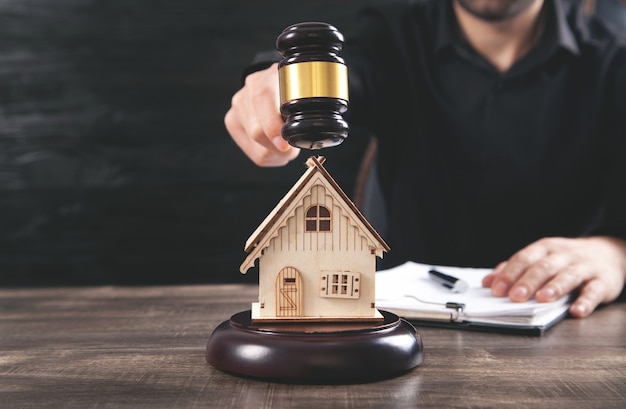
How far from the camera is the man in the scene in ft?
6.34

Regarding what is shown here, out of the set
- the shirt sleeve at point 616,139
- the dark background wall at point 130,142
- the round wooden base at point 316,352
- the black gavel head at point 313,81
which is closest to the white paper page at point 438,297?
the round wooden base at point 316,352

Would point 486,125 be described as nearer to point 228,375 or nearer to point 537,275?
point 537,275

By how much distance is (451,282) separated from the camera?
44.7 inches

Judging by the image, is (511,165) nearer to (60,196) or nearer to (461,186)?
(461,186)

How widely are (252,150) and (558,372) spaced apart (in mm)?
670

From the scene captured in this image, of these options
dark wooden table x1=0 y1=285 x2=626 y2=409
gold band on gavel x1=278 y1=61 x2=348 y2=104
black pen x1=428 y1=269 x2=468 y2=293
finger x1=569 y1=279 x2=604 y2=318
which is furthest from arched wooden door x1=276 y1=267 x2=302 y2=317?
finger x1=569 y1=279 x2=604 y2=318

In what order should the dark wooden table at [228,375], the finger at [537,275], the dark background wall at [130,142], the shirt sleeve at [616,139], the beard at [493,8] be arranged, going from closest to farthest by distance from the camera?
the dark wooden table at [228,375]
the finger at [537,275]
the shirt sleeve at [616,139]
the beard at [493,8]
the dark background wall at [130,142]

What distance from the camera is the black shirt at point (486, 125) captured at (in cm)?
194

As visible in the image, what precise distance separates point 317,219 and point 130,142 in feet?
5.97

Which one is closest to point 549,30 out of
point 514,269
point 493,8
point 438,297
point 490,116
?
point 493,8

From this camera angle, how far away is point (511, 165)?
6.35 ft

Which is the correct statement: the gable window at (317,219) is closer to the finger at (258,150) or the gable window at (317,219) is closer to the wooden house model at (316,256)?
the wooden house model at (316,256)

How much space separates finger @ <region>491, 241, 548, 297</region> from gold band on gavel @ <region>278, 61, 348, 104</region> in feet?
1.86

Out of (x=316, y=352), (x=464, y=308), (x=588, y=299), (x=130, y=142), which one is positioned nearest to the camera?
(x=316, y=352)
